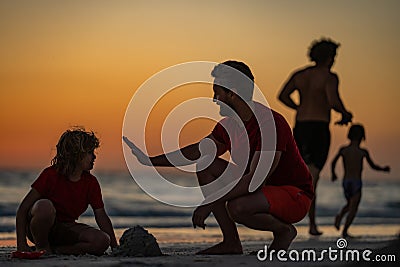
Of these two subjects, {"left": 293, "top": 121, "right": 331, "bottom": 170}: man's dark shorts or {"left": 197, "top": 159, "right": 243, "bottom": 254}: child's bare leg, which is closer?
{"left": 197, "top": 159, "right": 243, "bottom": 254}: child's bare leg

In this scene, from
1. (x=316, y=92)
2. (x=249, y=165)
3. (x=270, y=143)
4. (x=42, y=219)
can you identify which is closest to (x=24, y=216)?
(x=42, y=219)

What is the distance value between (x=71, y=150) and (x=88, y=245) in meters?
0.62

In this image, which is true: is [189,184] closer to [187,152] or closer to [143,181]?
[143,181]

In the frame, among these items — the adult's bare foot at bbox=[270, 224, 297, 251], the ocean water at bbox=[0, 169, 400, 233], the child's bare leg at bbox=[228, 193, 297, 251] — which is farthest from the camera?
the ocean water at bbox=[0, 169, 400, 233]

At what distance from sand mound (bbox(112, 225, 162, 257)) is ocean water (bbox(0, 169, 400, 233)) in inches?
166

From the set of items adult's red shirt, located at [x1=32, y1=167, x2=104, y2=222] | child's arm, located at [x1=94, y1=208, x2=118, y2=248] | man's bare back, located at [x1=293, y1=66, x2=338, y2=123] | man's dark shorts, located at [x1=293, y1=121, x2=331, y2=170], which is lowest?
child's arm, located at [x1=94, y1=208, x2=118, y2=248]

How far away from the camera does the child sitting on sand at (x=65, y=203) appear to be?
5.96m

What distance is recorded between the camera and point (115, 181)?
2573 cm

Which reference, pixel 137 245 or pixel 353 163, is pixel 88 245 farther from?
pixel 353 163

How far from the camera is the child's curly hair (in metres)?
6.07

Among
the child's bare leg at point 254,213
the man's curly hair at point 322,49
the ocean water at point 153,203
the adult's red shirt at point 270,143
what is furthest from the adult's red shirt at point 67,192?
the ocean water at point 153,203

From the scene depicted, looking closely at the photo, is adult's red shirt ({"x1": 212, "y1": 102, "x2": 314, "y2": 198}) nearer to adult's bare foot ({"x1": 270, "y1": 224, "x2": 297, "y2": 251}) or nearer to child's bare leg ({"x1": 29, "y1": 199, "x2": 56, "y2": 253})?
adult's bare foot ({"x1": 270, "y1": 224, "x2": 297, "y2": 251})

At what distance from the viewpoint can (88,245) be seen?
20.0ft

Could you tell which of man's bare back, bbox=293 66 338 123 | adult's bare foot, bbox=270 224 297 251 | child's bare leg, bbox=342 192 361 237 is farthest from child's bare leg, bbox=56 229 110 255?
child's bare leg, bbox=342 192 361 237
